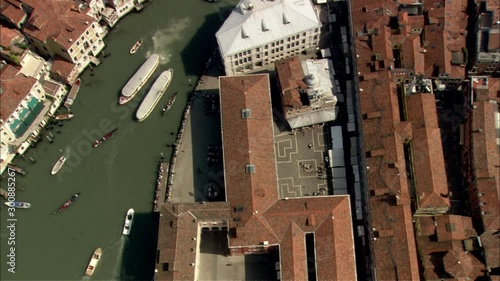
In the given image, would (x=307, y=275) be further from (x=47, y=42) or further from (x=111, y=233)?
(x=47, y=42)

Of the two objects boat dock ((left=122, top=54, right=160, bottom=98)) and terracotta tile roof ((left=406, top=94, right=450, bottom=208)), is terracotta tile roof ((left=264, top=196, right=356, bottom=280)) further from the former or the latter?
boat dock ((left=122, top=54, right=160, bottom=98))

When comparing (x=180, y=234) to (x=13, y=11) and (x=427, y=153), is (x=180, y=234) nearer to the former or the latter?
(x=427, y=153)

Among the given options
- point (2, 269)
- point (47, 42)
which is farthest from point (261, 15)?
point (2, 269)

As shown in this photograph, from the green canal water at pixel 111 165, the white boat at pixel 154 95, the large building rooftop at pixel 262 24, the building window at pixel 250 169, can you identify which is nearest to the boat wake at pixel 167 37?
the green canal water at pixel 111 165

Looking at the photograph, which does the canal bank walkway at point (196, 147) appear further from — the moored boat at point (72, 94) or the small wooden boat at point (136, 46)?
the moored boat at point (72, 94)

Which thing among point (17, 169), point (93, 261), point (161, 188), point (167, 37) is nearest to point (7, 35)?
point (17, 169)

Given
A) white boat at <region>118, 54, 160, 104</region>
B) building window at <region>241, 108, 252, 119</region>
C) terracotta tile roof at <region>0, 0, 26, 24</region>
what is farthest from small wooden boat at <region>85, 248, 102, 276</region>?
terracotta tile roof at <region>0, 0, 26, 24</region>
